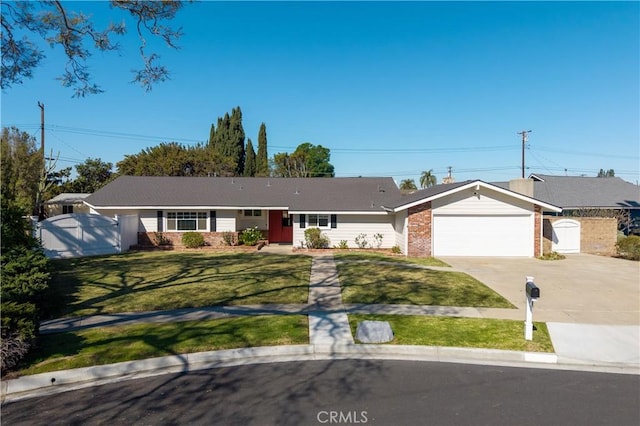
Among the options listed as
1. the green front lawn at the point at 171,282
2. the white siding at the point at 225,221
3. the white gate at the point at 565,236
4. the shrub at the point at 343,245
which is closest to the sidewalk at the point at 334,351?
the green front lawn at the point at 171,282

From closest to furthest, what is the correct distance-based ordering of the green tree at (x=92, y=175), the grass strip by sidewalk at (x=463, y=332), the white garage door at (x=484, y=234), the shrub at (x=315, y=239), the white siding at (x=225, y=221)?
the grass strip by sidewalk at (x=463, y=332) → the white garage door at (x=484, y=234) → the shrub at (x=315, y=239) → the white siding at (x=225, y=221) → the green tree at (x=92, y=175)

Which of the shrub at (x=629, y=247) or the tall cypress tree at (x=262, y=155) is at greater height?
the tall cypress tree at (x=262, y=155)

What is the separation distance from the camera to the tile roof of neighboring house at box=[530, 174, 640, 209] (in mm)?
32938

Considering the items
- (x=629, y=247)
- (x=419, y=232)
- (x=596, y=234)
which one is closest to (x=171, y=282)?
(x=419, y=232)

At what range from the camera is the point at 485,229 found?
1927cm

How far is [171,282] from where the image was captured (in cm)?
1268

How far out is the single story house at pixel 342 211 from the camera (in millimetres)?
19156

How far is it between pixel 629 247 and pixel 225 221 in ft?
65.9

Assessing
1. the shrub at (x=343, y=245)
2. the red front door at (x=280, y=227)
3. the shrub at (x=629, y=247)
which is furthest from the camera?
the red front door at (x=280, y=227)

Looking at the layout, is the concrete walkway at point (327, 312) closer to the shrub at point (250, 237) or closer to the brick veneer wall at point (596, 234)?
the shrub at point (250, 237)

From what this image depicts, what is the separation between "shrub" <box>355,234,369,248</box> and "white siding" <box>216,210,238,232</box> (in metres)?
7.05

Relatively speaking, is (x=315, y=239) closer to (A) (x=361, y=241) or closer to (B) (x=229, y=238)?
(A) (x=361, y=241)

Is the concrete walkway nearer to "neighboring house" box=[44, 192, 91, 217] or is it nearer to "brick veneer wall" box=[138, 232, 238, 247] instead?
"brick veneer wall" box=[138, 232, 238, 247]

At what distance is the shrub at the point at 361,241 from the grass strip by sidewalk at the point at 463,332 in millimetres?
13356
